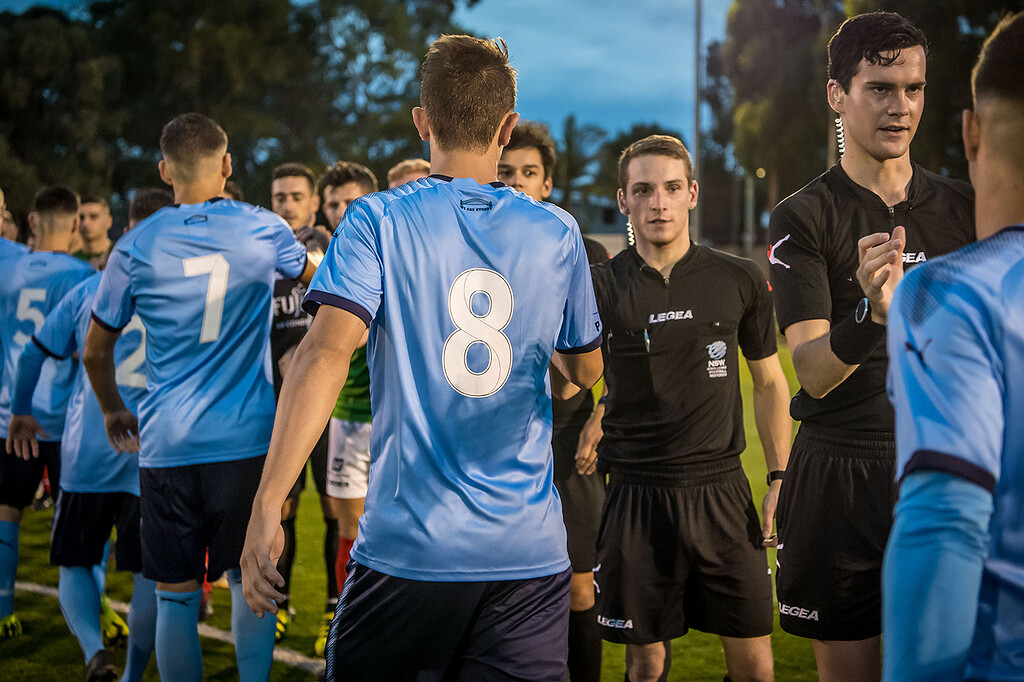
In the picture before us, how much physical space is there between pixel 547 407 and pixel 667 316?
62.3 inches

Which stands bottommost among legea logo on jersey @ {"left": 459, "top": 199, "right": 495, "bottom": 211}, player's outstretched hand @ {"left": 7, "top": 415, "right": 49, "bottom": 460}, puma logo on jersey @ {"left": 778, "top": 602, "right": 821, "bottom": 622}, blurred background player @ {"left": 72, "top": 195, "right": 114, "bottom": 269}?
puma logo on jersey @ {"left": 778, "top": 602, "right": 821, "bottom": 622}

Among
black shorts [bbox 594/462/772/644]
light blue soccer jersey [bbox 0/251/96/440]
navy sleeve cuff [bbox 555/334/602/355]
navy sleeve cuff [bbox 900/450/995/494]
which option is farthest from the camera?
light blue soccer jersey [bbox 0/251/96/440]

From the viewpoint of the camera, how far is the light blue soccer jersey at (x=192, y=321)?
3797 millimetres

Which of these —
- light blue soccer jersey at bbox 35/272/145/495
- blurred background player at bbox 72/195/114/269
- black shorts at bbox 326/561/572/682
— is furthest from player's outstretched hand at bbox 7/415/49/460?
blurred background player at bbox 72/195/114/269

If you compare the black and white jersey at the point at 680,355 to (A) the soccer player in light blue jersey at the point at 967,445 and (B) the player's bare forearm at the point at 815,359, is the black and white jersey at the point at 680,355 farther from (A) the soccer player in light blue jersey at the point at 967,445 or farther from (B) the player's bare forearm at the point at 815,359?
(A) the soccer player in light blue jersey at the point at 967,445

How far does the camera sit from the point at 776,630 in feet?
17.8

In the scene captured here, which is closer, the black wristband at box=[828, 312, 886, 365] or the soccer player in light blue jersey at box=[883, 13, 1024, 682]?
the soccer player in light blue jersey at box=[883, 13, 1024, 682]

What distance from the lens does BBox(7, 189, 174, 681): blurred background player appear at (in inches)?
179

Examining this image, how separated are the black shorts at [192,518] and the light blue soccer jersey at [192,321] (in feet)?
0.20

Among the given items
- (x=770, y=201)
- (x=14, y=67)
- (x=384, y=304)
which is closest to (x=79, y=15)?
(x=14, y=67)

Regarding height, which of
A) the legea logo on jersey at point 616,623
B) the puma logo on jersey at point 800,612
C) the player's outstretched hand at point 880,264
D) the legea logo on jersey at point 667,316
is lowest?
the legea logo on jersey at point 616,623

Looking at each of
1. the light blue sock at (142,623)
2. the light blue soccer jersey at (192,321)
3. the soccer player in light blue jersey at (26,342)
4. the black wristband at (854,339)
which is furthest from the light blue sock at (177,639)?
the black wristband at (854,339)

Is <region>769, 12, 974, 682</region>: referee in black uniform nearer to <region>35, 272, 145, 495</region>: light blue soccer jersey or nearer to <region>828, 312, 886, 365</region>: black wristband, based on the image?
<region>828, 312, 886, 365</region>: black wristband

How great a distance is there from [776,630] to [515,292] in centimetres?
402
